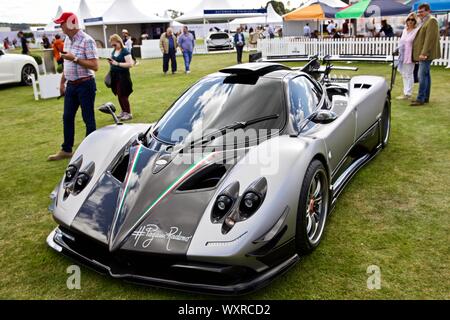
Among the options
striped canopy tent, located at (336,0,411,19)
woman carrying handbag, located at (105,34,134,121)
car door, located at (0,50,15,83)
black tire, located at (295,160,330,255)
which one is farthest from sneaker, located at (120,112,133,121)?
striped canopy tent, located at (336,0,411,19)

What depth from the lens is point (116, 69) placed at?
831cm

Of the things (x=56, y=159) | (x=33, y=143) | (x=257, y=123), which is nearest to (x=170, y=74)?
(x=33, y=143)

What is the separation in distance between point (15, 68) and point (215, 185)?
13.9 meters

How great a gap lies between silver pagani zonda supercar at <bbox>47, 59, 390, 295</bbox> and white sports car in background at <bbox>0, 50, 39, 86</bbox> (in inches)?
477

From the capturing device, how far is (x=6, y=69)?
46.5 feet

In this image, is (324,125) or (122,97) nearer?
(324,125)

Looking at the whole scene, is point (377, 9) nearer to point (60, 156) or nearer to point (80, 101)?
point (80, 101)

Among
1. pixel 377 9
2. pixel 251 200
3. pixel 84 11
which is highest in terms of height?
pixel 84 11

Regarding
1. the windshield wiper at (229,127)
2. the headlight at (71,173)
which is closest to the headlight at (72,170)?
the headlight at (71,173)
